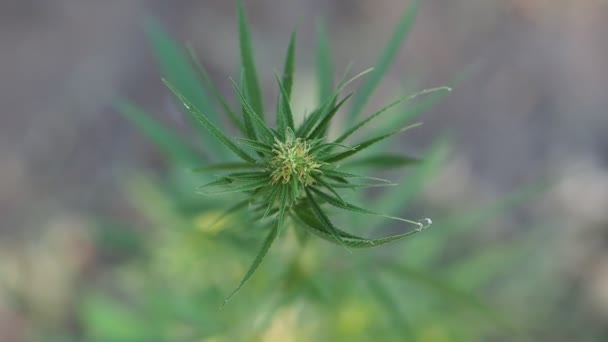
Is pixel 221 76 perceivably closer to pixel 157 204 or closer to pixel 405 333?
pixel 157 204

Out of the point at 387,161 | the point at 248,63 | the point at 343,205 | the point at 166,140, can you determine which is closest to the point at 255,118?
the point at 343,205

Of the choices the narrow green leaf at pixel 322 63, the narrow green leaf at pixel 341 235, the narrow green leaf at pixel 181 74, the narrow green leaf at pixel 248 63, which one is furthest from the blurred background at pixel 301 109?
the narrow green leaf at pixel 341 235

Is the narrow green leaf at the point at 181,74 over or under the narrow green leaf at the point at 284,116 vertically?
over

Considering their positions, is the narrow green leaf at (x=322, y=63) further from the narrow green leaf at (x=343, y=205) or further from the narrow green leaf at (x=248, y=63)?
the narrow green leaf at (x=343, y=205)

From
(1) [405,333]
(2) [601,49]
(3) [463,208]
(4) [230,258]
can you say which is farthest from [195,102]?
(2) [601,49]

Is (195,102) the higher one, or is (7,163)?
(7,163)

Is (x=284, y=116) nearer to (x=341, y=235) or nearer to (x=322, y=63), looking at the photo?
(x=341, y=235)
